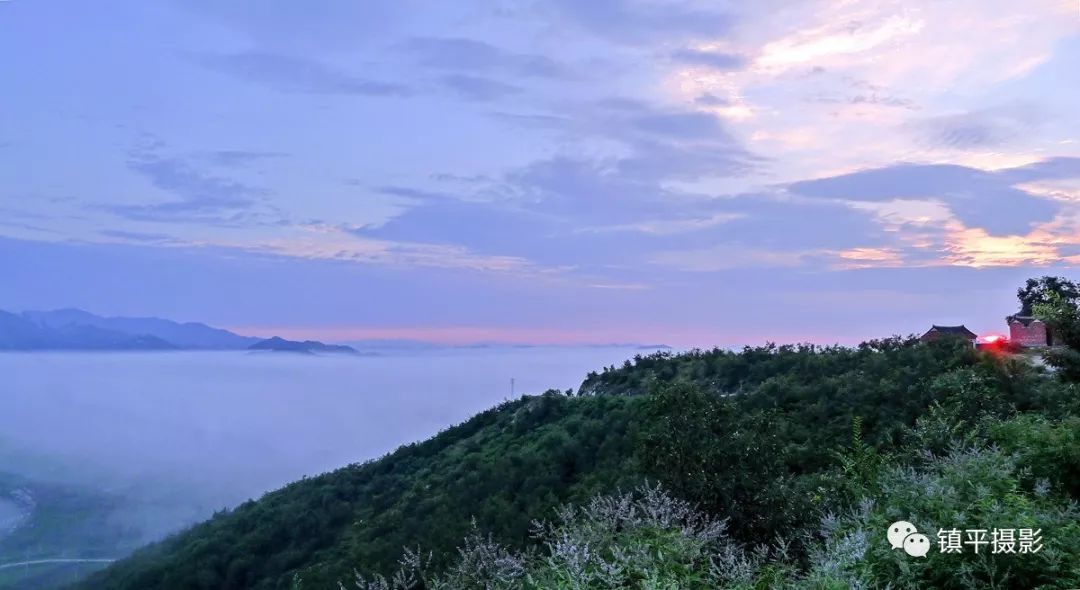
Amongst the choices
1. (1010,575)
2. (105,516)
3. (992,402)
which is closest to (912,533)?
(1010,575)

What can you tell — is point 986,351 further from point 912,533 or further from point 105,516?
point 105,516

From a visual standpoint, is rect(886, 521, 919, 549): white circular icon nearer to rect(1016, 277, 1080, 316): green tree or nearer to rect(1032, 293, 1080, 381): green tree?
rect(1032, 293, 1080, 381): green tree

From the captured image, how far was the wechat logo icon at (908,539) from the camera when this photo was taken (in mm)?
4207

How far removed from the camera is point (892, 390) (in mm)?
11797

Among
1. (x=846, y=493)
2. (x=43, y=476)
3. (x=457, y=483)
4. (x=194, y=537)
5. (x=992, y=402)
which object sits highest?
(x=992, y=402)

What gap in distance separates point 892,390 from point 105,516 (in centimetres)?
8375

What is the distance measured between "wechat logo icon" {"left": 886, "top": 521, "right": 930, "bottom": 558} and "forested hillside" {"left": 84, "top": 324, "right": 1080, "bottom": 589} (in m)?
1.64

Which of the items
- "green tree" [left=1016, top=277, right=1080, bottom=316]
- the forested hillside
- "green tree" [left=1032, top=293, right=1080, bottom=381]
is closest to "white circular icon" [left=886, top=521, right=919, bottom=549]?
the forested hillside

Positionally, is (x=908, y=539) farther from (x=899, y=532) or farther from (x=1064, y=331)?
(x=1064, y=331)

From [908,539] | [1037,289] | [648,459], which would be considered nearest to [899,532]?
[908,539]

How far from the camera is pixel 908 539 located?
168 inches

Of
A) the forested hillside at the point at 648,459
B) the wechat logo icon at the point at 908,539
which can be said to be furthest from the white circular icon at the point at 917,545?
the forested hillside at the point at 648,459

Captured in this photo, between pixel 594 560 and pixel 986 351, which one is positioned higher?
pixel 986 351

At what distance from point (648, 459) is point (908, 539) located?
334 centimetres
